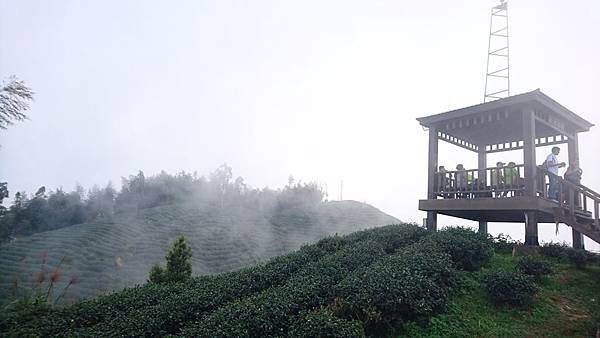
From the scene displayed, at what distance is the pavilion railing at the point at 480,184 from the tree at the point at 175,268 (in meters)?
7.48

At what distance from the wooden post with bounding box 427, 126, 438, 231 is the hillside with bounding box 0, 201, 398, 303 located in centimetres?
1176

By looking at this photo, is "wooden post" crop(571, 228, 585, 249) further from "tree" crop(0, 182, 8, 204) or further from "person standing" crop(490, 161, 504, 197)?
"tree" crop(0, 182, 8, 204)

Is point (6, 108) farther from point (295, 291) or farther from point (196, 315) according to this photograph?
point (295, 291)

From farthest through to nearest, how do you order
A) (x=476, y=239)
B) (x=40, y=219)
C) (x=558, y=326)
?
(x=40, y=219) < (x=476, y=239) < (x=558, y=326)

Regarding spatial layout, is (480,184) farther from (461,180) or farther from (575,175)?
(575,175)

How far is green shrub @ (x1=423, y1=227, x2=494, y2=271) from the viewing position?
25.1ft

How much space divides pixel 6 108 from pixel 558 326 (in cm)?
1392

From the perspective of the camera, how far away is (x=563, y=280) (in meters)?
7.02

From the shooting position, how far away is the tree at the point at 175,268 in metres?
10.8

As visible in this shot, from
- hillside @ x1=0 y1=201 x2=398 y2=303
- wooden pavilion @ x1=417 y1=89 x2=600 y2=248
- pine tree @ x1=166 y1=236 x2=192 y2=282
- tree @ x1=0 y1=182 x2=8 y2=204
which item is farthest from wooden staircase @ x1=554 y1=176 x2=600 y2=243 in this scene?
tree @ x1=0 y1=182 x2=8 y2=204

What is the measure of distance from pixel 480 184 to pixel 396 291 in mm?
Answer: 5767

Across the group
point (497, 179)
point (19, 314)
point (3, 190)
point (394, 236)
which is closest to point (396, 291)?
point (394, 236)

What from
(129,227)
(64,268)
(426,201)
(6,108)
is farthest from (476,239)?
(129,227)

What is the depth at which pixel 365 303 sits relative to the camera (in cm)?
534
